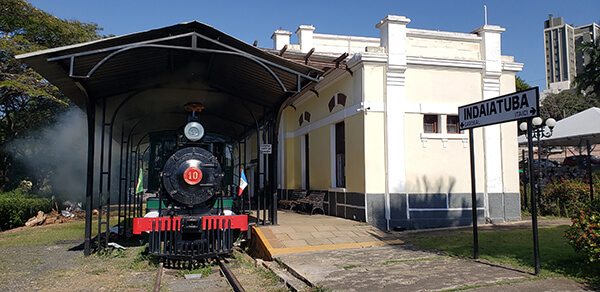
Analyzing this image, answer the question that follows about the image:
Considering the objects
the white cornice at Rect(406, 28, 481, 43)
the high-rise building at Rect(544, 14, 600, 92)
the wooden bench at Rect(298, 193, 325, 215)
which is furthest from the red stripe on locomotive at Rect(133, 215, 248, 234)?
the high-rise building at Rect(544, 14, 600, 92)

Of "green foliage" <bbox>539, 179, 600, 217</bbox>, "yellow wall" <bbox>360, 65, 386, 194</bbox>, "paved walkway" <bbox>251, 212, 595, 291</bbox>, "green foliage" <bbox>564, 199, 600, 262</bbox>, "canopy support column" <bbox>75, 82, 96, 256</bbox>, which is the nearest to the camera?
"green foliage" <bbox>564, 199, 600, 262</bbox>

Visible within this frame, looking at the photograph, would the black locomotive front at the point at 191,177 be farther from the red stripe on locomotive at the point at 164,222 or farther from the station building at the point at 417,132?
the station building at the point at 417,132

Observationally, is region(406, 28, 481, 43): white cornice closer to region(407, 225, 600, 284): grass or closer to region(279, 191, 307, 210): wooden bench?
region(407, 225, 600, 284): grass

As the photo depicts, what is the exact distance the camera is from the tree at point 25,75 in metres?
16.7

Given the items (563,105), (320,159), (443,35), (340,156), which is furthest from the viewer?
(563,105)

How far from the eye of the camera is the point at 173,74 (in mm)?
9305

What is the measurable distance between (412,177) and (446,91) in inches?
101

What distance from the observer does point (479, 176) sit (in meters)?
11.2

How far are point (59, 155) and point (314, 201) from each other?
628 inches

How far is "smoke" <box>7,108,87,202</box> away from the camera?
65.8 feet

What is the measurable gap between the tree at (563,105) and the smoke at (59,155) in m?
34.5

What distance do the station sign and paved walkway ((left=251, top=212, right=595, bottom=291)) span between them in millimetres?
2100

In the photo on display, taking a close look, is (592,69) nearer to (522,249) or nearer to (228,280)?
(522,249)

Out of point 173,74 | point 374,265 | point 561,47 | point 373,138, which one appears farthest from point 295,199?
point 561,47
